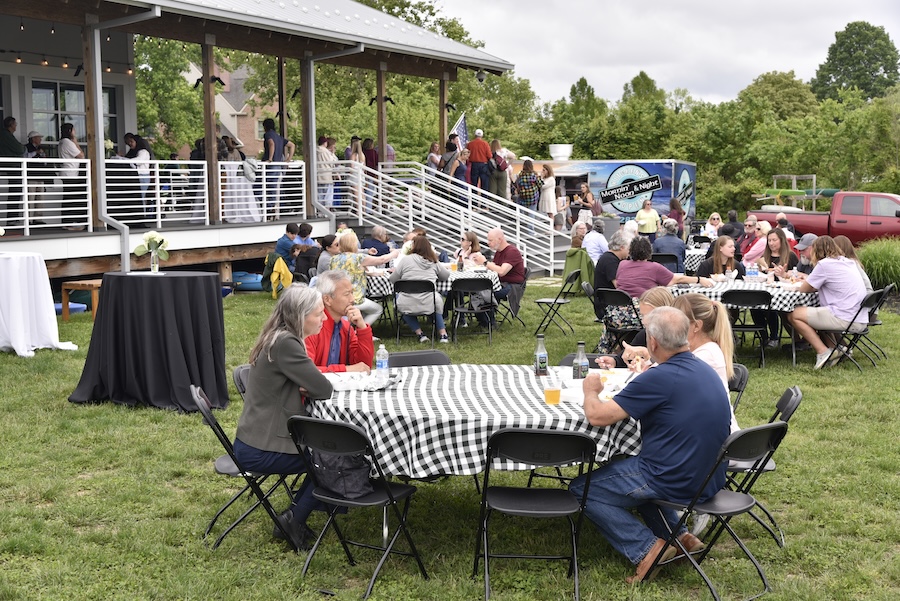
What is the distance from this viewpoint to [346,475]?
459 cm

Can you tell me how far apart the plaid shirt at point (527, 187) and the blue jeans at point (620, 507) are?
17.5 metres

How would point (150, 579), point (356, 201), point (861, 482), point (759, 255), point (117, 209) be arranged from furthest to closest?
point (356, 201), point (117, 209), point (759, 255), point (861, 482), point (150, 579)

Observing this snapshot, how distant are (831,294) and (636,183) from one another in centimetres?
1926

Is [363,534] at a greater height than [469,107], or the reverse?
[469,107]

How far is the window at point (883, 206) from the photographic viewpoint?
2056 centimetres

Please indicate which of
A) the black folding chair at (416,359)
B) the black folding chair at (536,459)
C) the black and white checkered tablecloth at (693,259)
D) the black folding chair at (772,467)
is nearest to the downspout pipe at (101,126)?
the black folding chair at (416,359)

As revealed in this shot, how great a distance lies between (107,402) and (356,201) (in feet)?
35.0

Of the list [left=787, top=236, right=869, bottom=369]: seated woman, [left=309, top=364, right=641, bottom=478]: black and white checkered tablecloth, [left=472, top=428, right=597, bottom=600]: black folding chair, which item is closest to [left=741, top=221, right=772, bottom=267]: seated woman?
[left=787, top=236, right=869, bottom=369]: seated woman

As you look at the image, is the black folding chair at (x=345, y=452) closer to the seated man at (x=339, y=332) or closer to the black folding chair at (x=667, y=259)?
the seated man at (x=339, y=332)

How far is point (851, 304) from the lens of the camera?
947cm

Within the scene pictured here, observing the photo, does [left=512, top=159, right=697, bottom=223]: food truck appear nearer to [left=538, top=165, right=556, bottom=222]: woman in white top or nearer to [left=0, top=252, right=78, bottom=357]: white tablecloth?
[left=538, top=165, right=556, bottom=222]: woman in white top

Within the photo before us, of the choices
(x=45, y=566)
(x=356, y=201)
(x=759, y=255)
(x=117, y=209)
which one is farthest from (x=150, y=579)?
(x=356, y=201)

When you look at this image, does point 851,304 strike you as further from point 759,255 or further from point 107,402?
point 107,402

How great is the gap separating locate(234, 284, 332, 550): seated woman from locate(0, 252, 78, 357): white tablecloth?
228 inches
